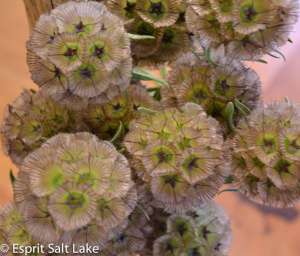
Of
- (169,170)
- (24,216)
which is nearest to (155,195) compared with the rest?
(169,170)

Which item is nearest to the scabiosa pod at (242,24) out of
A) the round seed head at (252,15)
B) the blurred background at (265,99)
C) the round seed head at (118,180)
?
the round seed head at (252,15)

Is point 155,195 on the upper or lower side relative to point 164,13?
lower

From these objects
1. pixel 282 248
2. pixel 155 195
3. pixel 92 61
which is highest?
pixel 92 61

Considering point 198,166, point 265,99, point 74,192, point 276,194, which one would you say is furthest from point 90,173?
point 265,99

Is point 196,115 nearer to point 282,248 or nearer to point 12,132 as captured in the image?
point 12,132

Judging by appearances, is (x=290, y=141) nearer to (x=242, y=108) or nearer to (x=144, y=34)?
(x=242, y=108)

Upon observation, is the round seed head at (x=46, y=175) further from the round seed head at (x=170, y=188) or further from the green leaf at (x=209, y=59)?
the green leaf at (x=209, y=59)
